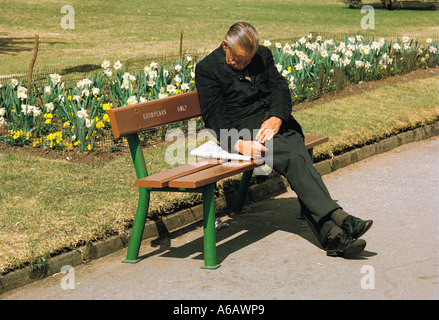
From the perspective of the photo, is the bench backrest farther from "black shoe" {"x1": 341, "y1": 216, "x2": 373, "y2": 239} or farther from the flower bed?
the flower bed

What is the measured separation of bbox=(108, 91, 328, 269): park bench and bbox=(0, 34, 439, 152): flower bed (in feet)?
7.66

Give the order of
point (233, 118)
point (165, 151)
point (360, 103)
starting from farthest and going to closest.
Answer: point (360, 103) < point (165, 151) < point (233, 118)

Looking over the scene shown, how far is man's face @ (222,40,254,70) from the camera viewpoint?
17.6ft

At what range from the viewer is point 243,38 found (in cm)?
529

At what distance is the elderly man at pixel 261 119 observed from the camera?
5.05 metres

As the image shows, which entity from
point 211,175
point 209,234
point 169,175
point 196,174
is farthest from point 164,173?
point 209,234

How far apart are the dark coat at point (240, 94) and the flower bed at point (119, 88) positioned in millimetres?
2444

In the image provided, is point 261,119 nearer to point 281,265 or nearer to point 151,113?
point 151,113

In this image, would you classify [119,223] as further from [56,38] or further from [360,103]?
[56,38]

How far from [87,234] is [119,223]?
348 mm

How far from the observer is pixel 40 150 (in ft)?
25.5

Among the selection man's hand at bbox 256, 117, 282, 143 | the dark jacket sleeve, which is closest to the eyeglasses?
the dark jacket sleeve

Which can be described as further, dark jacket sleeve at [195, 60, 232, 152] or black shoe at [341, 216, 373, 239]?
dark jacket sleeve at [195, 60, 232, 152]

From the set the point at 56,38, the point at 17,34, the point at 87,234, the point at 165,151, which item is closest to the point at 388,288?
the point at 87,234
